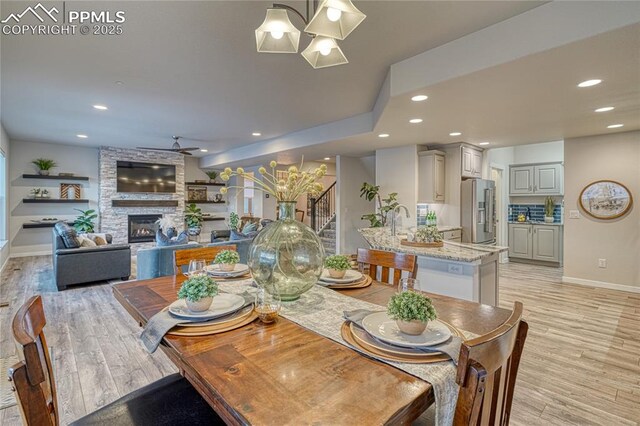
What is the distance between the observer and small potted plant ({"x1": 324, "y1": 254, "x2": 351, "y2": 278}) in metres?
1.85

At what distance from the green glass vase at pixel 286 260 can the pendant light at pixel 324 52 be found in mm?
1030

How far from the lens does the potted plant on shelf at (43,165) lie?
7.36 metres

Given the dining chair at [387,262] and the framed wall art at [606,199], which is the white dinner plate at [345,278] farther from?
the framed wall art at [606,199]

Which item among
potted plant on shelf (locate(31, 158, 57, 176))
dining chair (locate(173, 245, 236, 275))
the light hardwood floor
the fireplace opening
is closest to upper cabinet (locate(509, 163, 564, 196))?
the light hardwood floor

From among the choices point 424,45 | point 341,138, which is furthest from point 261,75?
point 341,138

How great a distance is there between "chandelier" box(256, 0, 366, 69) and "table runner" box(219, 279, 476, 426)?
129 cm

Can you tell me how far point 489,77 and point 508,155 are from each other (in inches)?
221

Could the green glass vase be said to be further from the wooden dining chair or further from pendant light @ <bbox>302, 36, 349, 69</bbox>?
pendant light @ <bbox>302, 36, 349, 69</bbox>

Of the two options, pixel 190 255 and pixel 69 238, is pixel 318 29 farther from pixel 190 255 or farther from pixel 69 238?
pixel 69 238

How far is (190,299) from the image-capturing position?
4.02 feet

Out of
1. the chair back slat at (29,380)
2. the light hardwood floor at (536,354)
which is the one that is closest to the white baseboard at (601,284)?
the light hardwood floor at (536,354)

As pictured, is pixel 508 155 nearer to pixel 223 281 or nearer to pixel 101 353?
pixel 223 281

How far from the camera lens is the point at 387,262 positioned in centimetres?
209

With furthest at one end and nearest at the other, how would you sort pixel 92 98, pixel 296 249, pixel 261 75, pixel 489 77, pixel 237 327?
1. pixel 92 98
2. pixel 261 75
3. pixel 489 77
4. pixel 296 249
5. pixel 237 327
